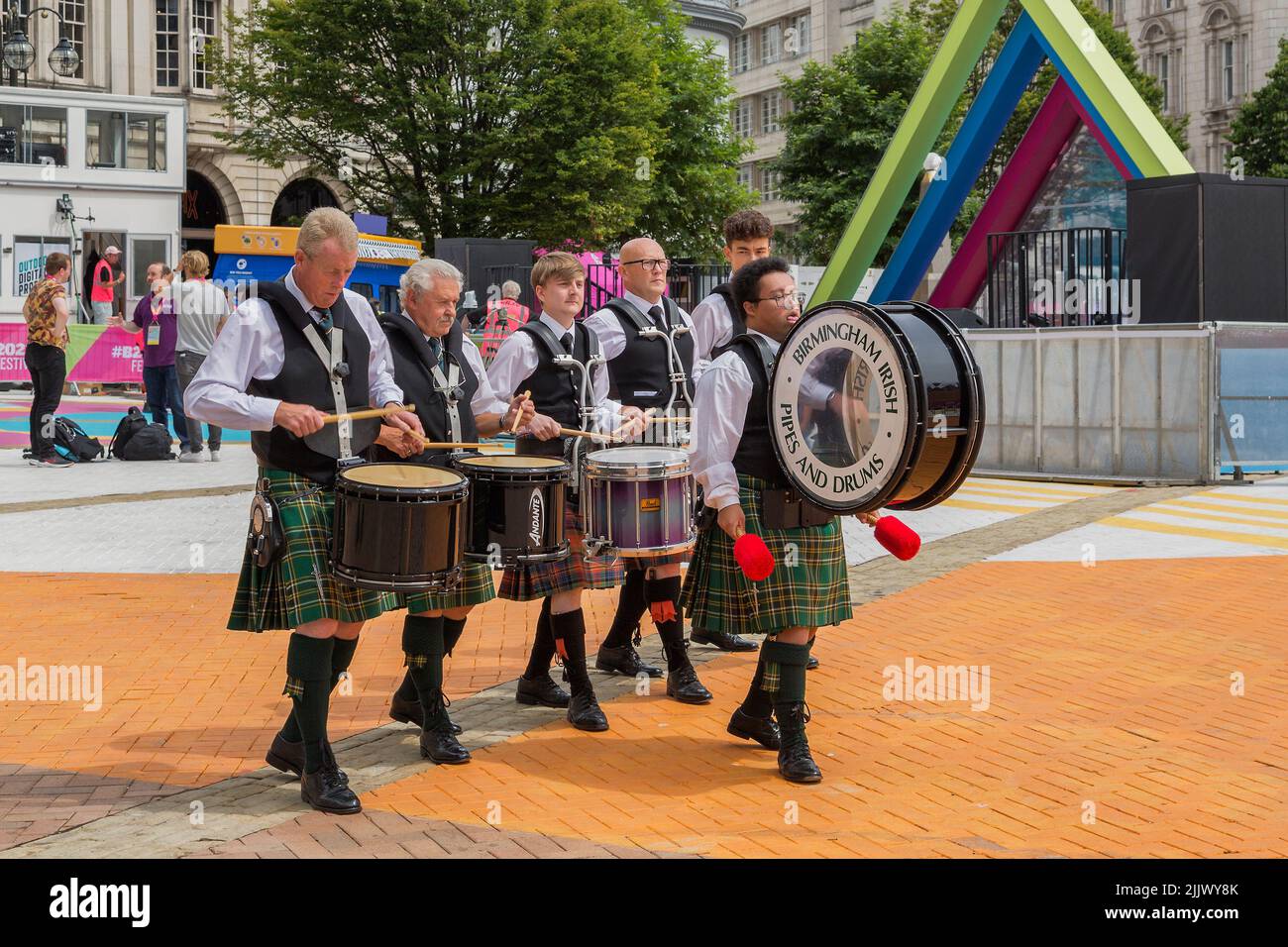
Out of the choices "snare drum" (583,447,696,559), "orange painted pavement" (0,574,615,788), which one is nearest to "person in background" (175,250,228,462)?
"orange painted pavement" (0,574,615,788)

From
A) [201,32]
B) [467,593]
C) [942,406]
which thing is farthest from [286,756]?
[201,32]

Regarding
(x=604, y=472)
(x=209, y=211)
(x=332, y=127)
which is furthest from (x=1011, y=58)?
(x=209, y=211)

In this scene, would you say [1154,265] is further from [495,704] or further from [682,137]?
[682,137]

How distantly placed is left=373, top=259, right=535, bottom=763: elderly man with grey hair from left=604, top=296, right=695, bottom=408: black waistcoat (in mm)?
966

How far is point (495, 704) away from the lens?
7004 mm

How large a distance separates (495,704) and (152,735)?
150 centimetres

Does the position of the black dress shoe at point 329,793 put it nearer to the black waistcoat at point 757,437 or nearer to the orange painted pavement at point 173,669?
the orange painted pavement at point 173,669

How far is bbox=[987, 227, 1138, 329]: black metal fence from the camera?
17.9 metres

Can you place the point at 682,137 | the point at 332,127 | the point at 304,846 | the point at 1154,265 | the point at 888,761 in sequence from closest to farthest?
1. the point at 304,846
2. the point at 888,761
3. the point at 1154,265
4. the point at 332,127
5. the point at 682,137

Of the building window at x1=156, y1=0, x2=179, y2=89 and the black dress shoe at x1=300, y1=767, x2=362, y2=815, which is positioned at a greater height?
the building window at x1=156, y1=0, x2=179, y2=89

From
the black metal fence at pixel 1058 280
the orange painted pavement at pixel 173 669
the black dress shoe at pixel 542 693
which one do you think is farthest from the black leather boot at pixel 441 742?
the black metal fence at pixel 1058 280

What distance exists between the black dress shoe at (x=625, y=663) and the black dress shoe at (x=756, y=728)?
1.41 meters

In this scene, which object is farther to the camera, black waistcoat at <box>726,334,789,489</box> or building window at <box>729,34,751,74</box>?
building window at <box>729,34,751,74</box>

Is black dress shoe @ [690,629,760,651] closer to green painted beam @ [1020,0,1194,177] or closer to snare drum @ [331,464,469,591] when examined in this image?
snare drum @ [331,464,469,591]
